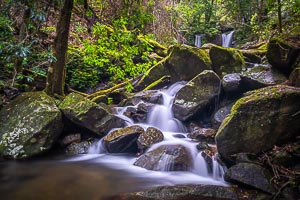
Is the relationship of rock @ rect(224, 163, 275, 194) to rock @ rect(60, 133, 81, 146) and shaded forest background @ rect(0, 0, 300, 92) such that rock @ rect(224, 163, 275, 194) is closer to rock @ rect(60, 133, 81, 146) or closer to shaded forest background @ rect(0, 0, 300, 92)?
shaded forest background @ rect(0, 0, 300, 92)

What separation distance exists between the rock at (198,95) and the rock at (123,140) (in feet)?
5.42

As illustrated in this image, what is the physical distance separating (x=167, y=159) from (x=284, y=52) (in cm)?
413

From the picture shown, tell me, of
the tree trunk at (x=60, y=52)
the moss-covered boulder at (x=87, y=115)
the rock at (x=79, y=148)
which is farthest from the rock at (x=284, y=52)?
the tree trunk at (x=60, y=52)

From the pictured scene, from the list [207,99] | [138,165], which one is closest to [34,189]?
[138,165]

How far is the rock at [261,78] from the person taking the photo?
7152 millimetres

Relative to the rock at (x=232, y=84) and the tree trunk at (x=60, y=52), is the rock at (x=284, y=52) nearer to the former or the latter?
the rock at (x=232, y=84)

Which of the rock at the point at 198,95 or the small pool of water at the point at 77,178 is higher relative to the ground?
the rock at the point at 198,95

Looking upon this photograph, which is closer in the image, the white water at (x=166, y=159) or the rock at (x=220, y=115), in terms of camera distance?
the white water at (x=166, y=159)

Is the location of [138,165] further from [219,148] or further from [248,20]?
[248,20]

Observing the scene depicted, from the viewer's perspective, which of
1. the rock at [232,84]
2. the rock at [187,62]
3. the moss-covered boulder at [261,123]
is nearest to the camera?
the moss-covered boulder at [261,123]

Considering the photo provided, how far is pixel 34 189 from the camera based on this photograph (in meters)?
4.41

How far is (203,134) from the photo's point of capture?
6.87 m

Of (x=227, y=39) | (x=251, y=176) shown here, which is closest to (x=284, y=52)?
(x=251, y=176)

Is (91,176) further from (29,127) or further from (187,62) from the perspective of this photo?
(187,62)
